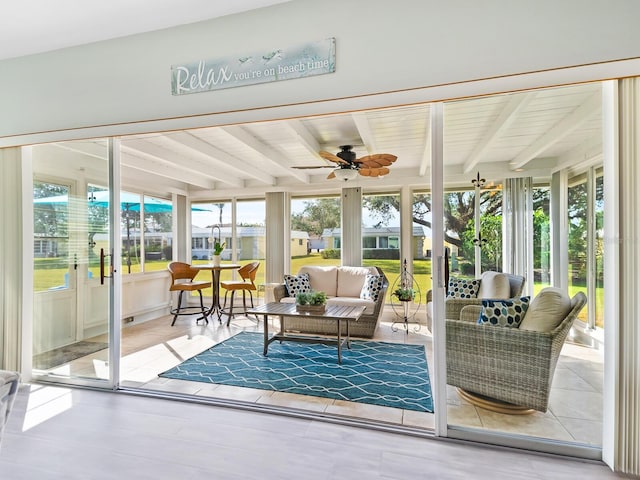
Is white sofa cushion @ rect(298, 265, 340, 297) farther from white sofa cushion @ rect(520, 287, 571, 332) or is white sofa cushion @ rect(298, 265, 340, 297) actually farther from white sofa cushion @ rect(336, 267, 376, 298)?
white sofa cushion @ rect(520, 287, 571, 332)

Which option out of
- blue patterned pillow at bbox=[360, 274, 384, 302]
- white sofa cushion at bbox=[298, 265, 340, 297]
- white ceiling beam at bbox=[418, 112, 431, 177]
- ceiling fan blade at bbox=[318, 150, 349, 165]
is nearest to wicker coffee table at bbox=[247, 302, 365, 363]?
blue patterned pillow at bbox=[360, 274, 384, 302]

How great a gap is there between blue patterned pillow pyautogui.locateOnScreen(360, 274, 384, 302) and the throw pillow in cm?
218

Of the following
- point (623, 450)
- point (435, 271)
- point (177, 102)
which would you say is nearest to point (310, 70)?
point (177, 102)

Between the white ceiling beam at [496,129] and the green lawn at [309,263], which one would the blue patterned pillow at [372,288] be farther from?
the white ceiling beam at [496,129]

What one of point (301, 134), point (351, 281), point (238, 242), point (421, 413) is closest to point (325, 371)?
point (421, 413)

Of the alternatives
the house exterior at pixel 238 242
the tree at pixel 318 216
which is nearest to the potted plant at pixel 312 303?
the tree at pixel 318 216

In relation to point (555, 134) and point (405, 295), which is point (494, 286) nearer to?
point (555, 134)

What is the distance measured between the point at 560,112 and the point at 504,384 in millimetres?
2102

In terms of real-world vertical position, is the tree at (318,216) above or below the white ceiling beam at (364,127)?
below

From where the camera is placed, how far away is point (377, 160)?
13.3 ft

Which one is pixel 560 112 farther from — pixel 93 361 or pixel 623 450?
pixel 93 361

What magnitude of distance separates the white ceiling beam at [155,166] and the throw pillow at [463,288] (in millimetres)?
4054

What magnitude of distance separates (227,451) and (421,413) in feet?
4.75

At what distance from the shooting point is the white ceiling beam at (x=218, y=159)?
13.5 feet
